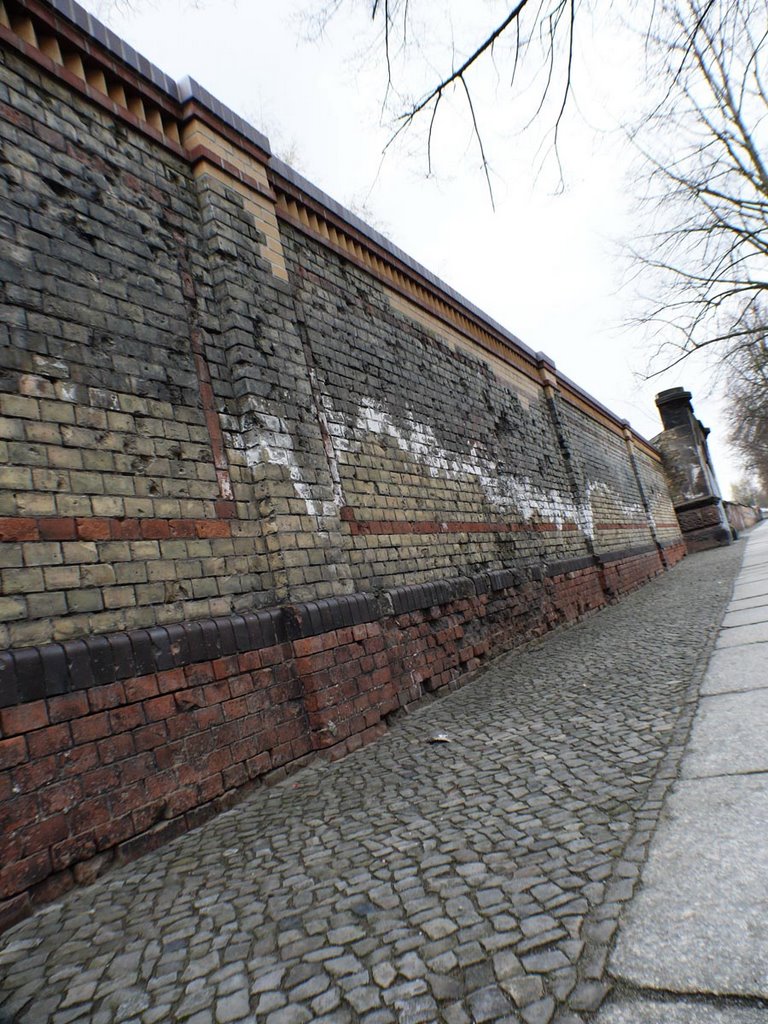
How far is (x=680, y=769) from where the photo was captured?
8.63ft

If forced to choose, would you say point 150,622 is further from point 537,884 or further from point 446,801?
point 537,884

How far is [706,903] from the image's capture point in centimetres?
161

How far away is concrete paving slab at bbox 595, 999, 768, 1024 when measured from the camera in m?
1.22

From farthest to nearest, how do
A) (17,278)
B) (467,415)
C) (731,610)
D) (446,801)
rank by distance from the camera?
(467,415) < (731,610) < (17,278) < (446,801)

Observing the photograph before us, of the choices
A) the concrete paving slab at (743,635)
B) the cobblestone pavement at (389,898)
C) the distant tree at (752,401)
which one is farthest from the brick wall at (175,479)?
the distant tree at (752,401)

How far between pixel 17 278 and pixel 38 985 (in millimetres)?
3062

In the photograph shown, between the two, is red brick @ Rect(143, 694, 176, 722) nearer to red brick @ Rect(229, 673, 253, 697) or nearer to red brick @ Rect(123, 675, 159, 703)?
red brick @ Rect(123, 675, 159, 703)

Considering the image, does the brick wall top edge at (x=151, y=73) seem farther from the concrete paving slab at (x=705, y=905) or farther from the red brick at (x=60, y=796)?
the concrete paving slab at (x=705, y=905)

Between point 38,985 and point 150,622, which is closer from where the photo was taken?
point 38,985

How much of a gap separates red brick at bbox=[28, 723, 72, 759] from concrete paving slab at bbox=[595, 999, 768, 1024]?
90.8 inches

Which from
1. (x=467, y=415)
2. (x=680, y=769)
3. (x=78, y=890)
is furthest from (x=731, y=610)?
(x=78, y=890)

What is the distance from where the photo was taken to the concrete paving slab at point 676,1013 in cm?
122

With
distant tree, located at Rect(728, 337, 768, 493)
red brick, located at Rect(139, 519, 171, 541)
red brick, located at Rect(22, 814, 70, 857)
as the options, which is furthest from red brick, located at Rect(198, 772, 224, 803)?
distant tree, located at Rect(728, 337, 768, 493)

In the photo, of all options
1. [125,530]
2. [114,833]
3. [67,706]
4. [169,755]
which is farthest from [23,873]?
[125,530]
